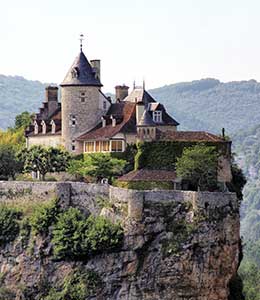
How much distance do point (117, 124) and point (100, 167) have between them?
4100mm

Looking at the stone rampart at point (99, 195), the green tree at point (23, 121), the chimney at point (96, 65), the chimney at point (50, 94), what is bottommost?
the stone rampart at point (99, 195)

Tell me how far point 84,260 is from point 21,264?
4.28m

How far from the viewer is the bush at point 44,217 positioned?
70.6 m

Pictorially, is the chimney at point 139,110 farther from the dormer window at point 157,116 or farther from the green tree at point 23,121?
the green tree at point 23,121

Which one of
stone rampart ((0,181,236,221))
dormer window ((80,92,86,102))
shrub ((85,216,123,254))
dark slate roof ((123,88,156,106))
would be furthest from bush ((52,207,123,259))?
dark slate roof ((123,88,156,106))

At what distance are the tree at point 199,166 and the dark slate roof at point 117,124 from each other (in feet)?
17.7

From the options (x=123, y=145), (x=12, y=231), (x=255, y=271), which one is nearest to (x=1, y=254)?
(x=12, y=231)

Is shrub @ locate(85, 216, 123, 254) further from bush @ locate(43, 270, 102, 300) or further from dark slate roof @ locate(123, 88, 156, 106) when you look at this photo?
dark slate roof @ locate(123, 88, 156, 106)

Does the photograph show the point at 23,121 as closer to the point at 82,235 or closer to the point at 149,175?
the point at 149,175

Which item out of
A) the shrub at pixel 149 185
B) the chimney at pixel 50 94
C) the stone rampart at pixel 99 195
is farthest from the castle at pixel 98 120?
the stone rampart at pixel 99 195

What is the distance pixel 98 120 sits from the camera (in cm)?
7925

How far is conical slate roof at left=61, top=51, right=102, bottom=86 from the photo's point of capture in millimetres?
78750

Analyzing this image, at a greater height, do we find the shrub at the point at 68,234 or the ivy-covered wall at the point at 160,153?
the ivy-covered wall at the point at 160,153

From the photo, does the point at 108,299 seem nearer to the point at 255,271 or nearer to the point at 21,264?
the point at 21,264
